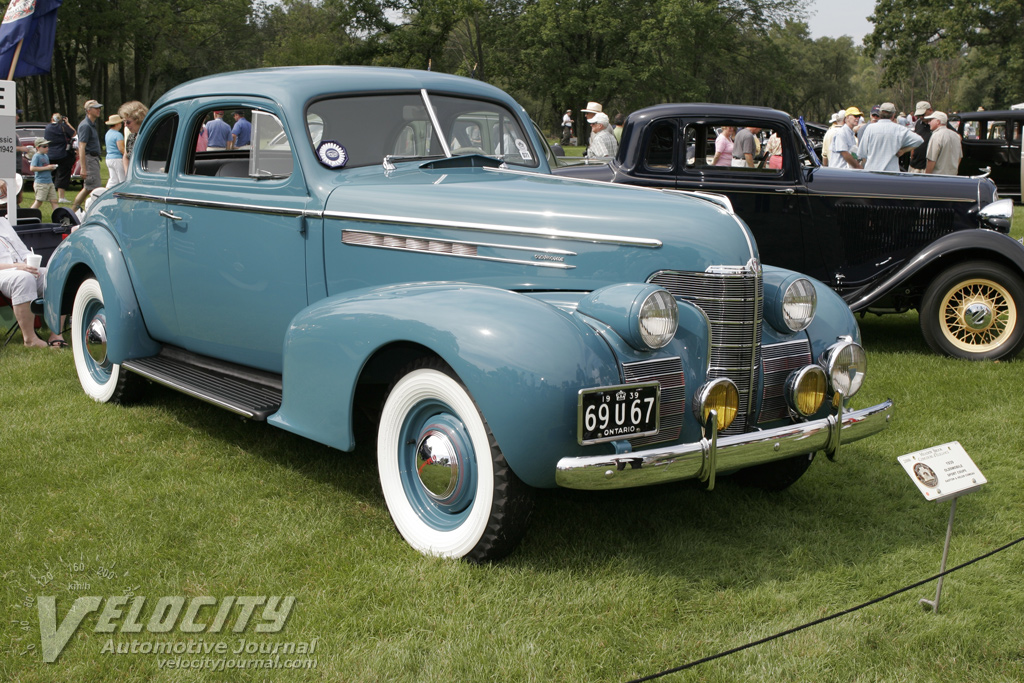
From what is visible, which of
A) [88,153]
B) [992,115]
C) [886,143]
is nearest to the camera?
[886,143]

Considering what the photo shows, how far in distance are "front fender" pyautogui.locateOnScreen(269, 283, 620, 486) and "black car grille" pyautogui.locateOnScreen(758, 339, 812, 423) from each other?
805 millimetres

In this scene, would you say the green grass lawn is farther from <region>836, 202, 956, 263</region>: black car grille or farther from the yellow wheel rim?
<region>836, 202, 956, 263</region>: black car grille

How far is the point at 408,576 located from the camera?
317cm

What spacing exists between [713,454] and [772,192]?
4.60 meters

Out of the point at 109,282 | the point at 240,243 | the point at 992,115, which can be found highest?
the point at 992,115

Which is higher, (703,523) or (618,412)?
(618,412)

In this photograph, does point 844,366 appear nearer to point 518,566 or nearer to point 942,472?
point 942,472

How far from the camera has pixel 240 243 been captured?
14.2 feet

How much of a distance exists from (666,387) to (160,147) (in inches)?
135

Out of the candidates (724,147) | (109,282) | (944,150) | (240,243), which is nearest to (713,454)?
(240,243)

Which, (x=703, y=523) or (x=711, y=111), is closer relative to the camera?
(x=703, y=523)

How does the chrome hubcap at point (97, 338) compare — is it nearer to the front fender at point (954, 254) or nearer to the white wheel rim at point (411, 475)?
the white wheel rim at point (411, 475)

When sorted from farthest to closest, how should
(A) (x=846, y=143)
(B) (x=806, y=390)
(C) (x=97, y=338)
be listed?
(A) (x=846, y=143), (C) (x=97, y=338), (B) (x=806, y=390)

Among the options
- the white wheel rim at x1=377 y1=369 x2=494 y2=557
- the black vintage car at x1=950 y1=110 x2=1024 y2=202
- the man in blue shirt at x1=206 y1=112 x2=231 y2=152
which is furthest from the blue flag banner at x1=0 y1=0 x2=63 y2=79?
the black vintage car at x1=950 y1=110 x2=1024 y2=202
